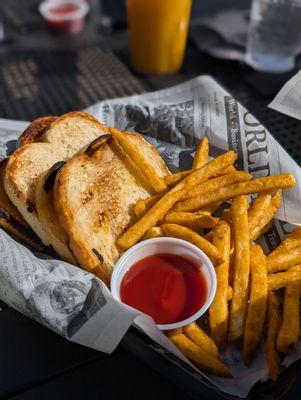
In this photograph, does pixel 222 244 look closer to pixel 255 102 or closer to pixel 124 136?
pixel 124 136

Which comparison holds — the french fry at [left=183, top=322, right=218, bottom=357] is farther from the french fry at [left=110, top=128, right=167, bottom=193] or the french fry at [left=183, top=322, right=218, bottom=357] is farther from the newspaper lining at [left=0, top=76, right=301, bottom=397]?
the french fry at [left=110, top=128, right=167, bottom=193]

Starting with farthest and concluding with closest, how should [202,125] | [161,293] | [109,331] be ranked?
1. [202,125]
2. [161,293]
3. [109,331]

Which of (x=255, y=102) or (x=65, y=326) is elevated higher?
(x=65, y=326)

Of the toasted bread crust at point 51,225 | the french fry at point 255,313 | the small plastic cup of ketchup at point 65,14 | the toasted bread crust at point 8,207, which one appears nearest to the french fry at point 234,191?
the french fry at point 255,313

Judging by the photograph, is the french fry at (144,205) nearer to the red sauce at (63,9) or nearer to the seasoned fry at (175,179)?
the seasoned fry at (175,179)

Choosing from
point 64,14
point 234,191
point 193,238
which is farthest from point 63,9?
point 193,238

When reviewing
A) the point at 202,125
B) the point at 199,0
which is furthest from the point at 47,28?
the point at 202,125

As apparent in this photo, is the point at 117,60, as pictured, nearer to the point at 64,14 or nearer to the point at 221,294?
the point at 64,14

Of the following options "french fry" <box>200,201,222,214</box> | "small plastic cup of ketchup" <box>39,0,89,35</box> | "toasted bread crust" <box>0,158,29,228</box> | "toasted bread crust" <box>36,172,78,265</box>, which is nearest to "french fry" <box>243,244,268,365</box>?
"french fry" <box>200,201,222,214</box>
